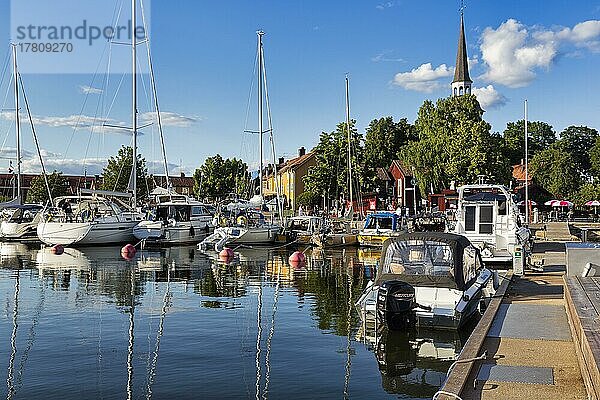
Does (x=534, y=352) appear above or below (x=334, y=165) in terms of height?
below

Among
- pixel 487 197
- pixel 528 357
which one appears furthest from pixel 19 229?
pixel 528 357

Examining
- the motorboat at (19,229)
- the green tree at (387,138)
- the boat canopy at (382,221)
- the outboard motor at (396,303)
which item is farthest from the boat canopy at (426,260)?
the green tree at (387,138)

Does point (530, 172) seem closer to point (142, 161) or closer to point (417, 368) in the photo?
point (142, 161)

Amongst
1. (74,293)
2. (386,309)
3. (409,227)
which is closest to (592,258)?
(386,309)

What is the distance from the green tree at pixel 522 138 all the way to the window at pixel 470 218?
59661 millimetres

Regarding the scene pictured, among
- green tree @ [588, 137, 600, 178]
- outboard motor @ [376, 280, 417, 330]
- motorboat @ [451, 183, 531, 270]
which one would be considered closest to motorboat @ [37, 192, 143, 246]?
motorboat @ [451, 183, 531, 270]

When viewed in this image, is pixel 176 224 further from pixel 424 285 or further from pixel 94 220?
pixel 424 285

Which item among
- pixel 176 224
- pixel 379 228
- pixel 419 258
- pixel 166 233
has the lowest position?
pixel 166 233

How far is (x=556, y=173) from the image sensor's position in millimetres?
81688

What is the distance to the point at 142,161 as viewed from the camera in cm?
8438

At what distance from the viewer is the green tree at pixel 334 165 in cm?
6888

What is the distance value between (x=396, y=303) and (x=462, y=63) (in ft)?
279

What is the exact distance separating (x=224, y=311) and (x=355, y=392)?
8483 millimetres

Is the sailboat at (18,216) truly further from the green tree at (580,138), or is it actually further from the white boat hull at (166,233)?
the green tree at (580,138)
